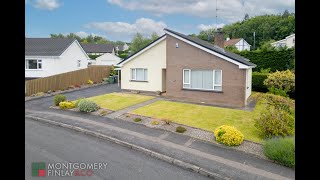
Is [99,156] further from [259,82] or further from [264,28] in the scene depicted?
[264,28]

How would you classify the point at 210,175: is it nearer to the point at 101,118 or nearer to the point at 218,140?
the point at 218,140

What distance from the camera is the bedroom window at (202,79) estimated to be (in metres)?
19.8

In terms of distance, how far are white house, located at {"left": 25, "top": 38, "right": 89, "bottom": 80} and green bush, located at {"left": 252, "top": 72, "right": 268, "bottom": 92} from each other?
84.3ft

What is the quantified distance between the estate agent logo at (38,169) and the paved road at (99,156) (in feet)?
0.51

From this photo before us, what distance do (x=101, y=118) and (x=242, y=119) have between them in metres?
8.81

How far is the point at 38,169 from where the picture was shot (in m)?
8.82

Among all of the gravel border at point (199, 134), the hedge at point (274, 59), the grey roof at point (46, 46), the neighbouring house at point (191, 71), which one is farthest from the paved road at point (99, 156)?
the hedge at point (274, 59)

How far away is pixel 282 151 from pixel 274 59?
80.7 ft

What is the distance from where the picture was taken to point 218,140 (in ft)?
39.2

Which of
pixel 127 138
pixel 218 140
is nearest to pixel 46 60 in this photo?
pixel 127 138

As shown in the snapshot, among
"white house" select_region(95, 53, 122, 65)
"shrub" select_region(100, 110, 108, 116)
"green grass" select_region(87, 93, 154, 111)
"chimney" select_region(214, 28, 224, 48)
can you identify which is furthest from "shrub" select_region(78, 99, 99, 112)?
"white house" select_region(95, 53, 122, 65)

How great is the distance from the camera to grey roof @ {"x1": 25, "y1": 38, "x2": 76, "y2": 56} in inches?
1412

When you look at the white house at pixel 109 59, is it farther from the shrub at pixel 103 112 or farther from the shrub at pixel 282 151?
the shrub at pixel 282 151
